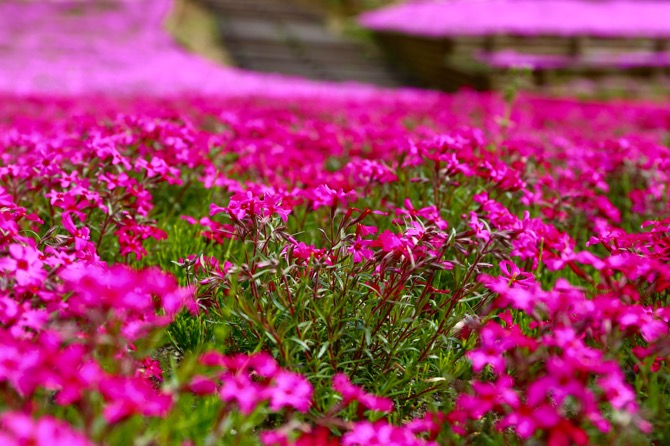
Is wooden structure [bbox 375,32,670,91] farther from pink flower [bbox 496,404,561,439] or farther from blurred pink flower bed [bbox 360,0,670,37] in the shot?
pink flower [bbox 496,404,561,439]

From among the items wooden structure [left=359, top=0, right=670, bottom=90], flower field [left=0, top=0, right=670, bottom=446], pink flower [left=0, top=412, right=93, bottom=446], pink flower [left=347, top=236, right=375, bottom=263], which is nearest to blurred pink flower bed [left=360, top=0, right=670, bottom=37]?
wooden structure [left=359, top=0, right=670, bottom=90]

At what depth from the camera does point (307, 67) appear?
1916 cm

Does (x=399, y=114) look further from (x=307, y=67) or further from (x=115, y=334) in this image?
(x=307, y=67)

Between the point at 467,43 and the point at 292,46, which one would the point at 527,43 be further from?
the point at 292,46

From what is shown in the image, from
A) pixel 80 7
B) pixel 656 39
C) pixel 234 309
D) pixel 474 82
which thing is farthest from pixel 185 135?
pixel 80 7

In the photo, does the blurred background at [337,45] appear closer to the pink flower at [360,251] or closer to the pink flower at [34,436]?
the pink flower at [360,251]

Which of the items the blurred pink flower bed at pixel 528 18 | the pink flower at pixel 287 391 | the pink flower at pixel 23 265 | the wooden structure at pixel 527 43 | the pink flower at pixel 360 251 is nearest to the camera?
the pink flower at pixel 287 391

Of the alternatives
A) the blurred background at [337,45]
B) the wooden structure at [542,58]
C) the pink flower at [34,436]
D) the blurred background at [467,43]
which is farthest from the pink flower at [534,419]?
the wooden structure at [542,58]

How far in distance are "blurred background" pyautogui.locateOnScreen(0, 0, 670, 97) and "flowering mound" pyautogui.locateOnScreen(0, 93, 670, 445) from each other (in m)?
11.2

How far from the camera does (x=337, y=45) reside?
2145 centimetres

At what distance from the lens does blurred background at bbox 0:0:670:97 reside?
16031 mm

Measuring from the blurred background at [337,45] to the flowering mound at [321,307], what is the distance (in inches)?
441

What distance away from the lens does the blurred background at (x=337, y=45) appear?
16031 mm

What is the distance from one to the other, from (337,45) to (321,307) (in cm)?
1986
